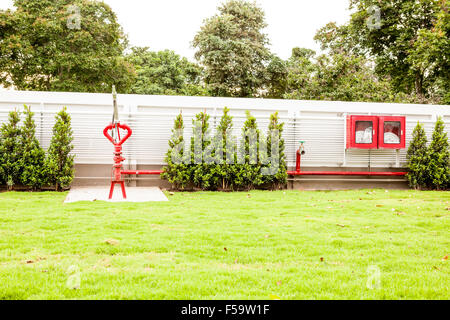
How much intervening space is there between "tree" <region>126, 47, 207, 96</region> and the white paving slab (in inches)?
753

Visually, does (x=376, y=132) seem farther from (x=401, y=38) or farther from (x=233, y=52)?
(x=233, y=52)

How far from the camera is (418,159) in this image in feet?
40.9

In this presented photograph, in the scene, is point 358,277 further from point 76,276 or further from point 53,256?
point 53,256

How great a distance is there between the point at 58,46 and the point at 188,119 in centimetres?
1569

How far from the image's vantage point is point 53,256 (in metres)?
4.38

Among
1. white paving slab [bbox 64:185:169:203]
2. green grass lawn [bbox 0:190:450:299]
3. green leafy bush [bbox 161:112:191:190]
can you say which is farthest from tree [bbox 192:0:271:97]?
green grass lawn [bbox 0:190:450:299]

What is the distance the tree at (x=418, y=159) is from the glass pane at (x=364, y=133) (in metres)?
1.35

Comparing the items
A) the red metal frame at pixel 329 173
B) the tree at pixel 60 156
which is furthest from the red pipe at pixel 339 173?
the tree at pixel 60 156

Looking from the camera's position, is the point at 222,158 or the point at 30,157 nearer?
the point at 30,157

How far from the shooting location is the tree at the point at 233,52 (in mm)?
29625

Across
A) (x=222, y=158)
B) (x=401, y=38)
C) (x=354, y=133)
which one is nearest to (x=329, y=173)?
(x=354, y=133)

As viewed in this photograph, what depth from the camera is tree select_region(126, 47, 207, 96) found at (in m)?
30.4

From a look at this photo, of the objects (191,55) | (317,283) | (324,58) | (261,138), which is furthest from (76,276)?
(191,55)

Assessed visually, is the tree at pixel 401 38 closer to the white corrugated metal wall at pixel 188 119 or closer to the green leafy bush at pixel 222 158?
the white corrugated metal wall at pixel 188 119
